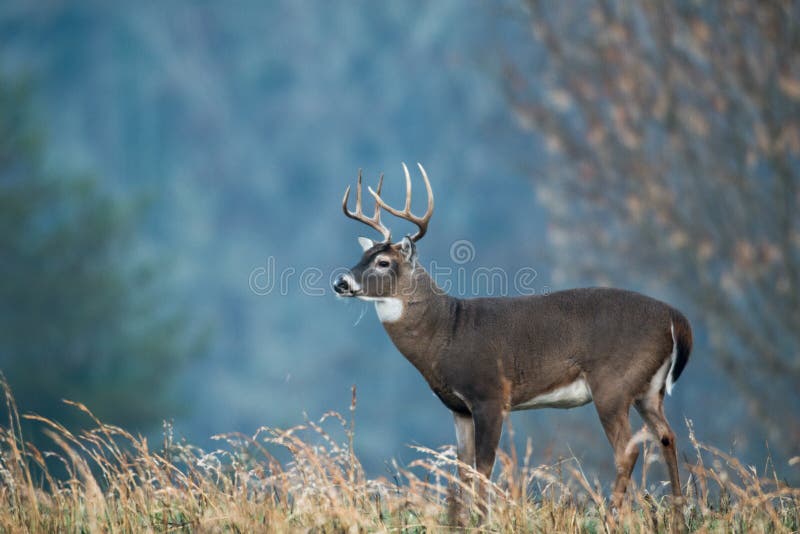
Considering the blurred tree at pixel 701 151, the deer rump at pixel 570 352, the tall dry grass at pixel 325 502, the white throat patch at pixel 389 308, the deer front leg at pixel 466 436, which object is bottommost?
the tall dry grass at pixel 325 502

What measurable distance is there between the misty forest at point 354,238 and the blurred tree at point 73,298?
0.20 ft

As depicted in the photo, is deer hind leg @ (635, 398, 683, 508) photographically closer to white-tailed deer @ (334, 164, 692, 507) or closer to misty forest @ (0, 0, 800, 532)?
white-tailed deer @ (334, 164, 692, 507)

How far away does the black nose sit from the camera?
668 centimetres

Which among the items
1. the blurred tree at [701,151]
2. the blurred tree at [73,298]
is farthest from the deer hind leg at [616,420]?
the blurred tree at [73,298]

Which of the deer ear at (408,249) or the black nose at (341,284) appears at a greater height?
the deer ear at (408,249)

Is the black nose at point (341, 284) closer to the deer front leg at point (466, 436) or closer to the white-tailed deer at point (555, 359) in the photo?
the white-tailed deer at point (555, 359)

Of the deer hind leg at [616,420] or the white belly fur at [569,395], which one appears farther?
the white belly fur at [569,395]

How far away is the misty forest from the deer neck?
66cm

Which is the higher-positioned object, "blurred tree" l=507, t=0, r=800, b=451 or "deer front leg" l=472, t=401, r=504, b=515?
"blurred tree" l=507, t=0, r=800, b=451

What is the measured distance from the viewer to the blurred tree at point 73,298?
21.2 metres

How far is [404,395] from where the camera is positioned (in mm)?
33250

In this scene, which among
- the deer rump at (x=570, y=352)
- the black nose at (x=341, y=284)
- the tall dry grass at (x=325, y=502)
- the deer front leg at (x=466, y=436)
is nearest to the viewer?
the tall dry grass at (x=325, y=502)

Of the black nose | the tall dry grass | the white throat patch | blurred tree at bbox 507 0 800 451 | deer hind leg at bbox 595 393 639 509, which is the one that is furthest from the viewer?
blurred tree at bbox 507 0 800 451

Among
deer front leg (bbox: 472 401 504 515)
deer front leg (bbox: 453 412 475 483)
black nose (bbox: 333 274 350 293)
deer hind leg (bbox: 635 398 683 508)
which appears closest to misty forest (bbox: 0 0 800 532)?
deer hind leg (bbox: 635 398 683 508)
